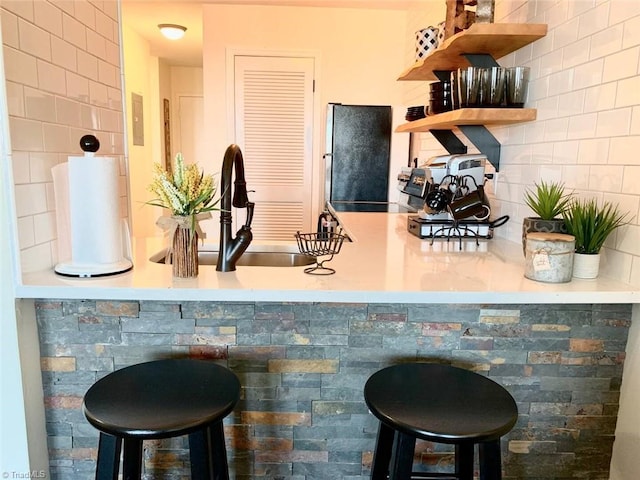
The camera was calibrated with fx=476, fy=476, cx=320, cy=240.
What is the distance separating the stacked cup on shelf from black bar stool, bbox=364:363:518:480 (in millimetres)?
1126

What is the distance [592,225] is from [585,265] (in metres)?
0.12

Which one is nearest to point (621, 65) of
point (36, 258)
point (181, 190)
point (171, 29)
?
point (181, 190)

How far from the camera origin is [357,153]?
153 inches

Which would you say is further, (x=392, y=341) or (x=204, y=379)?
(x=392, y=341)

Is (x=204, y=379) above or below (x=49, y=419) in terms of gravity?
above

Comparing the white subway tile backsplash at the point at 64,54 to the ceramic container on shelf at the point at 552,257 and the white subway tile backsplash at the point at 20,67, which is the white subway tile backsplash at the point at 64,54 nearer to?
the white subway tile backsplash at the point at 20,67

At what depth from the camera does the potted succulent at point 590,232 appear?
1.35 metres

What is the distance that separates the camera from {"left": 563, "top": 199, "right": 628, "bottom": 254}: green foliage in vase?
1345mm

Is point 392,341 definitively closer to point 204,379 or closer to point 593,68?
point 204,379

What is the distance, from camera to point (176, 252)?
1.32 metres

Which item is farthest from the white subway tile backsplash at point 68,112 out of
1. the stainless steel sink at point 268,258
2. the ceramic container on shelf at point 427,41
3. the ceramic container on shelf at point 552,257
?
the ceramic container on shelf at point 427,41

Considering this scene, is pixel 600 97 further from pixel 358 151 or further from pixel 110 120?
pixel 358 151

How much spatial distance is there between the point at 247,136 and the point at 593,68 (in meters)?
3.05

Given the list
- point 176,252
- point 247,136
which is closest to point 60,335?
point 176,252
